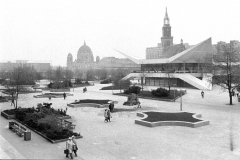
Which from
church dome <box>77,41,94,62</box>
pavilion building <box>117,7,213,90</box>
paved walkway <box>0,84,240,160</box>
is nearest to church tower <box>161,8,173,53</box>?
pavilion building <box>117,7,213,90</box>

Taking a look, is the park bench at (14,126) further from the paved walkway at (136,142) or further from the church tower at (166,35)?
the church tower at (166,35)

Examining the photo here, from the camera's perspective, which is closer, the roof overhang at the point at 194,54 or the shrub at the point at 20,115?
the shrub at the point at 20,115

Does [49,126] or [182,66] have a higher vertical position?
[182,66]

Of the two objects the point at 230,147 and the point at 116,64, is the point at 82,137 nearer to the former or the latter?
the point at 230,147

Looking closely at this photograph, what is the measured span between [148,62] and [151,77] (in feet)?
13.6

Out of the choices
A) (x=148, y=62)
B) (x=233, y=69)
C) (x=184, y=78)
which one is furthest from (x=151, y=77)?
(x=233, y=69)

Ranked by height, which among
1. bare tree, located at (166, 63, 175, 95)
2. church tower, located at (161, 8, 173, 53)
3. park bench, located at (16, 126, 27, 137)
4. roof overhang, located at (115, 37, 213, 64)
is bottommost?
park bench, located at (16, 126, 27, 137)

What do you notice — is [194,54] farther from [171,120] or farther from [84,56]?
[84,56]

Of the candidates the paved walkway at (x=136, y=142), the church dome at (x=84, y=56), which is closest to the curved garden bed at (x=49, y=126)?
the paved walkway at (x=136, y=142)

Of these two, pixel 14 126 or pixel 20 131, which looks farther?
pixel 14 126

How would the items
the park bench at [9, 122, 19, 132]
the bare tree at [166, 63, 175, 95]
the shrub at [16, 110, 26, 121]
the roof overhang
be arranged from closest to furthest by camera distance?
the park bench at [9, 122, 19, 132] < the shrub at [16, 110, 26, 121] < the bare tree at [166, 63, 175, 95] < the roof overhang

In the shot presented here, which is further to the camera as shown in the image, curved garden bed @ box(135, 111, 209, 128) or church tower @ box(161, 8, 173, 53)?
church tower @ box(161, 8, 173, 53)

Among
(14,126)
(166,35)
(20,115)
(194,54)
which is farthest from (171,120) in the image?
(166,35)

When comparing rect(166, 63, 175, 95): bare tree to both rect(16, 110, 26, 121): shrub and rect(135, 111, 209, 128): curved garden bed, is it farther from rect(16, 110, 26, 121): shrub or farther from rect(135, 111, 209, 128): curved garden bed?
rect(16, 110, 26, 121): shrub
